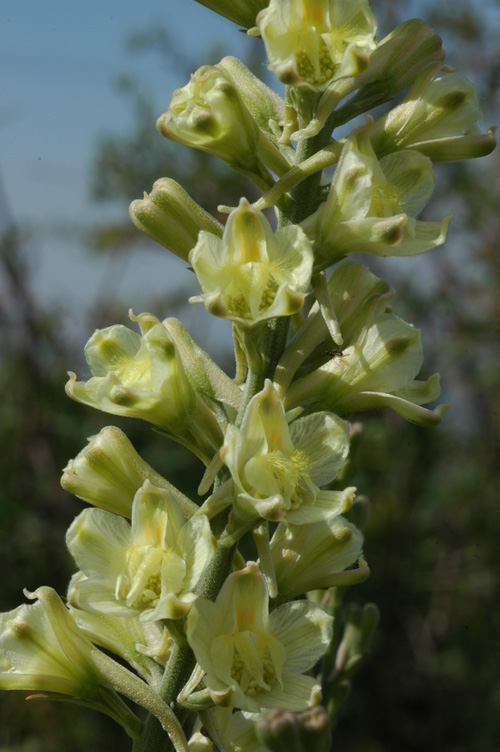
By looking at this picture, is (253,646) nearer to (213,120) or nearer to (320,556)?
(320,556)

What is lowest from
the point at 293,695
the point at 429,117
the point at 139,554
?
the point at 293,695

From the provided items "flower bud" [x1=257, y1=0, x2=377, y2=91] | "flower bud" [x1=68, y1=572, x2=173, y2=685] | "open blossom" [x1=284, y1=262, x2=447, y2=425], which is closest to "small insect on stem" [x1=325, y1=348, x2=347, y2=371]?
"open blossom" [x1=284, y1=262, x2=447, y2=425]

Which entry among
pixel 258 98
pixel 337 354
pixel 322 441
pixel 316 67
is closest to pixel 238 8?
pixel 258 98

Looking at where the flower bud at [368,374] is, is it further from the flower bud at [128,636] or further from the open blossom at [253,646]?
the flower bud at [128,636]

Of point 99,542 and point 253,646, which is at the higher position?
point 99,542

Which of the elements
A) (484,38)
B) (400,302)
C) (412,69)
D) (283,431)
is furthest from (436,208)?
(283,431)

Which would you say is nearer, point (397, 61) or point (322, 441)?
point (322, 441)

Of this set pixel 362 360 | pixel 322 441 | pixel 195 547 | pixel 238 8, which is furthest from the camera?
pixel 238 8
